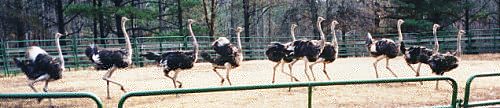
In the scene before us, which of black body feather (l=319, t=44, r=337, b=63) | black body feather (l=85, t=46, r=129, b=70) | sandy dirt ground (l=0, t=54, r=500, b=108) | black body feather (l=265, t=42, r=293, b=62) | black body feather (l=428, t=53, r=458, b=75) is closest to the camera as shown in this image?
sandy dirt ground (l=0, t=54, r=500, b=108)

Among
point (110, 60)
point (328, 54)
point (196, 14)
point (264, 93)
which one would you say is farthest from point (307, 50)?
point (196, 14)

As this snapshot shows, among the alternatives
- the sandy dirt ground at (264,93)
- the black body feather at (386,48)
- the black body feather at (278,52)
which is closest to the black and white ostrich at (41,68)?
the sandy dirt ground at (264,93)

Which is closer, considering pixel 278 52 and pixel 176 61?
pixel 176 61

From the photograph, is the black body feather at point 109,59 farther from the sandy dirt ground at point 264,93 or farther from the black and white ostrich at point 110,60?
the sandy dirt ground at point 264,93

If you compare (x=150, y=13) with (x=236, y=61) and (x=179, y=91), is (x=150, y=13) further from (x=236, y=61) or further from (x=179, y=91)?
(x=179, y=91)

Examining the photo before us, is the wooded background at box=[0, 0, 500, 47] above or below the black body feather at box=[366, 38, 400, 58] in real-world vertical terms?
above

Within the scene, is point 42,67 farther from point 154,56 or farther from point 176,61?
point 176,61

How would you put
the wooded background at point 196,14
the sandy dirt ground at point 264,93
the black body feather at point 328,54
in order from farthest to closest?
the wooded background at point 196,14 → the black body feather at point 328,54 → the sandy dirt ground at point 264,93

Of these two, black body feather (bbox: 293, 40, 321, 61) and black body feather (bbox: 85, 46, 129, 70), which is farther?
black body feather (bbox: 293, 40, 321, 61)

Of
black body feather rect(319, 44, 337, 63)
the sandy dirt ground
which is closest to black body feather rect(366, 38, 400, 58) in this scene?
the sandy dirt ground

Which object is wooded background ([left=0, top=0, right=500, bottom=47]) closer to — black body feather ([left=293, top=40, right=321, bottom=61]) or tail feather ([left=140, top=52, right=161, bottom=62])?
tail feather ([left=140, top=52, right=161, bottom=62])

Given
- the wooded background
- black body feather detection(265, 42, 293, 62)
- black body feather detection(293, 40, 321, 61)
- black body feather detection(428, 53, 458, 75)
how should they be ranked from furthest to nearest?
the wooded background → black body feather detection(265, 42, 293, 62) → black body feather detection(293, 40, 321, 61) → black body feather detection(428, 53, 458, 75)

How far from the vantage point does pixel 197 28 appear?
2355 centimetres

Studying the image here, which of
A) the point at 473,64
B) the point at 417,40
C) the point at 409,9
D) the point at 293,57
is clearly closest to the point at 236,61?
the point at 293,57
